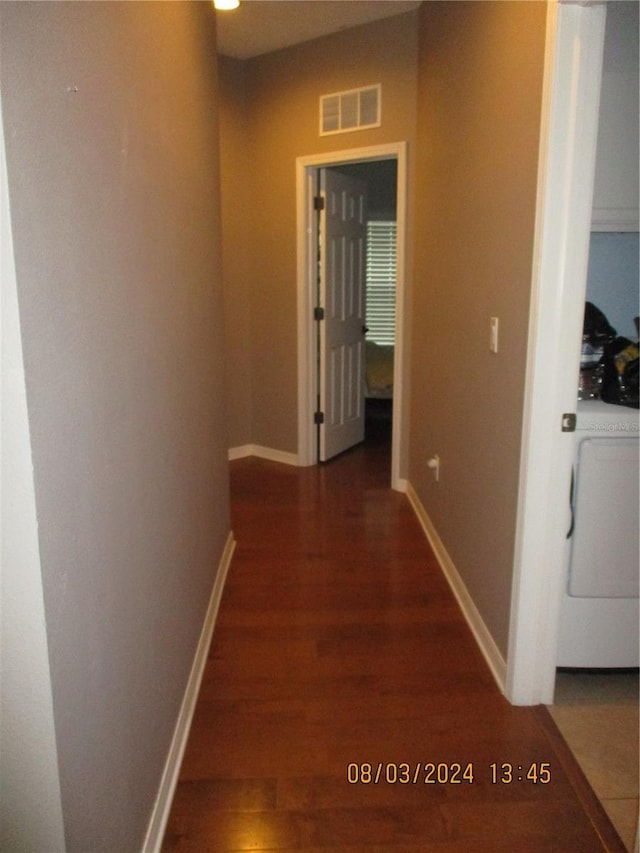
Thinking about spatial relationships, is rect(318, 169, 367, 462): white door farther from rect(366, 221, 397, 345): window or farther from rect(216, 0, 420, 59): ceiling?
rect(366, 221, 397, 345): window

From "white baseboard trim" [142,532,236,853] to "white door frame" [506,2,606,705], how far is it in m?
1.03

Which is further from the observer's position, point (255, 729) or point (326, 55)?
point (326, 55)

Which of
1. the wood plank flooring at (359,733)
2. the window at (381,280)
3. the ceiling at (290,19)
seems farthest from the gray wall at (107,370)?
the window at (381,280)

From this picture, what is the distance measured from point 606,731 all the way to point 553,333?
124 cm

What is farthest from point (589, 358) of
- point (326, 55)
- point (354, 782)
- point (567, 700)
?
point (326, 55)

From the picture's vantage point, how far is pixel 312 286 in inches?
174

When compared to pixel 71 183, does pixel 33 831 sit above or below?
below

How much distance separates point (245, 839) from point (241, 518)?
7.21ft

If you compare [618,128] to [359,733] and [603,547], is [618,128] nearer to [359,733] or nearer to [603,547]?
[603,547]

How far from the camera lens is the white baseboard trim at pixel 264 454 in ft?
15.4

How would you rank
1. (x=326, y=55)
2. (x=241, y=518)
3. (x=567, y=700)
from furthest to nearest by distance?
(x=326, y=55) → (x=241, y=518) → (x=567, y=700)

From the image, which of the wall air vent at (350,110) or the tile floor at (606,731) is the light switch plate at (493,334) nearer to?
the tile floor at (606,731)

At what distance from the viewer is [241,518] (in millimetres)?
3688

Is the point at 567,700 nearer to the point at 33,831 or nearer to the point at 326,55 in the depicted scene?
the point at 33,831
